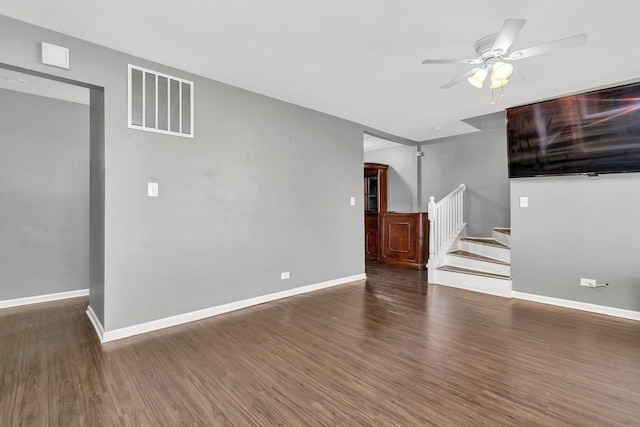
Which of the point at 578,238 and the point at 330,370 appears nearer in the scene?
the point at 330,370

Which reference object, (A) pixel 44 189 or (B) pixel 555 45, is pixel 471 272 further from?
(A) pixel 44 189

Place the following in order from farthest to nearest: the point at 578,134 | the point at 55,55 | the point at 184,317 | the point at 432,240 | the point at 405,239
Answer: the point at 405,239
the point at 432,240
the point at 578,134
the point at 184,317
the point at 55,55

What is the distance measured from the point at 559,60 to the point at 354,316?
3314 millimetres

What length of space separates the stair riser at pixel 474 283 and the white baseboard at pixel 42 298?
519 cm

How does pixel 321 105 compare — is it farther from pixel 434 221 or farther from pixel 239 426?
pixel 239 426

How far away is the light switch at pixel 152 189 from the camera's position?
2900 mm

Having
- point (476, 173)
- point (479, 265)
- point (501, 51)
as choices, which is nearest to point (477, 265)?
point (479, 265)

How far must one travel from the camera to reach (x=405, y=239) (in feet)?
19.7

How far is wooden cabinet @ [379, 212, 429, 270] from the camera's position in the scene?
581 cm

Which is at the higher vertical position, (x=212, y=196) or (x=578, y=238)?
(x=212, y=196)

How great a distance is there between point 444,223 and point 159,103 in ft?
15.0

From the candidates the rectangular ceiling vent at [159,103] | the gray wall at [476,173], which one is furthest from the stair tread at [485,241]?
the rectangular ceiling vent at [159,103]

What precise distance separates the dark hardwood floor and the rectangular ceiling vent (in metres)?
2.04

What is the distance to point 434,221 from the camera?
488 centimetres
